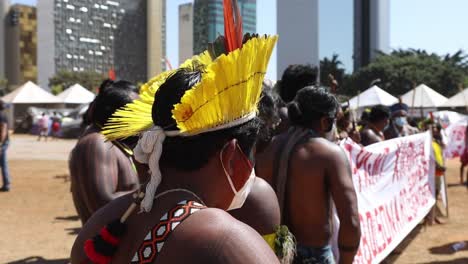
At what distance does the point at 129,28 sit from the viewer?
81.5 meters

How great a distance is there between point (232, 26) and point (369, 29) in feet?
350

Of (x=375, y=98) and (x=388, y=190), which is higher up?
(x=375, y=98)

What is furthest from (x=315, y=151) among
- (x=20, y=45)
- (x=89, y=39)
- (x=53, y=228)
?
(x=20, y=45)

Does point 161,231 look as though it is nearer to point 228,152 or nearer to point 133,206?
point 133,206

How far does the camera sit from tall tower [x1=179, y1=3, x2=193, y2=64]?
2.63m

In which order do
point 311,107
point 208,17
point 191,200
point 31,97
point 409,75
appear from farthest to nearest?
point 409,75 → point 31,97 → point 311,107 → point 208,17 → point 191,200

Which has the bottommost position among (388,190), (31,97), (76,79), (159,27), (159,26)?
(388,190)

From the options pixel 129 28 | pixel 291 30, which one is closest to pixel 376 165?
pixel 129 28

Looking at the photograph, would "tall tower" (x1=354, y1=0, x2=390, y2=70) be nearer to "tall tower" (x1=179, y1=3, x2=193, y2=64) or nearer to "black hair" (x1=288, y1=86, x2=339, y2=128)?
"tall tower" (x1=179, y1=3, x2=193, y2=64)

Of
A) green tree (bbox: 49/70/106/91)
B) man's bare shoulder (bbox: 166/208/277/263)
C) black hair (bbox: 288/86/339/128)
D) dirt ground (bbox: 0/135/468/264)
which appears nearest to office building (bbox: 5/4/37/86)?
green tree (bbox: 49/70/106/91)

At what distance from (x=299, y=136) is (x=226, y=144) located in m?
1.57

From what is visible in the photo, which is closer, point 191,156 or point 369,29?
point 191,156

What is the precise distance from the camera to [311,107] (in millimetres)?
3012

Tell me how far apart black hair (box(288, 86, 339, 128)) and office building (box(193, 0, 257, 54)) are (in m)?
0.68
